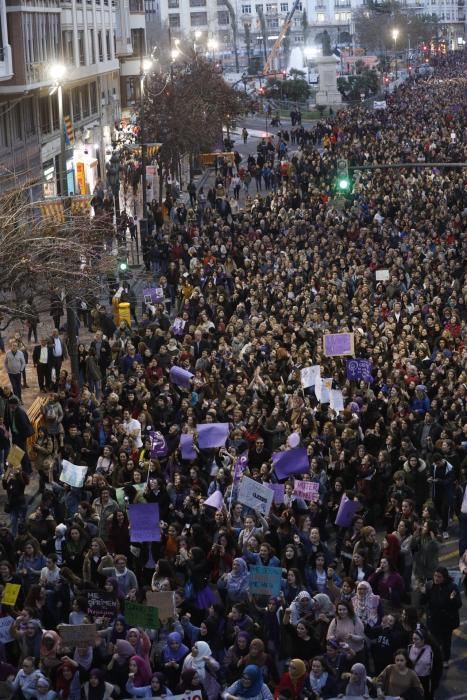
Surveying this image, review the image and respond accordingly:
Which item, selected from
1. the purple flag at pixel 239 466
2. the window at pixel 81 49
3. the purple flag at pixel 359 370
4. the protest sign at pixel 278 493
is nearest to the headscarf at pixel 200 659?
the protest sign at pixel 278 493

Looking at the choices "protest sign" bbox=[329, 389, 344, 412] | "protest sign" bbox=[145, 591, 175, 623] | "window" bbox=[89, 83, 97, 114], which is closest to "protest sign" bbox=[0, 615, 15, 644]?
"protest sign" bbox=[145, 591, 175, 623]

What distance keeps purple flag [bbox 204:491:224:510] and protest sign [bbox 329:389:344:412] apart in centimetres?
440

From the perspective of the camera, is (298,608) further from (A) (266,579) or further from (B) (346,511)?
(B) (346,511)

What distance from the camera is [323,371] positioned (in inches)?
879

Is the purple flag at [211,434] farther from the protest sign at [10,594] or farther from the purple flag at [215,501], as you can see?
the protest sign at [10,594]

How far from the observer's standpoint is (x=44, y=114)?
171ft

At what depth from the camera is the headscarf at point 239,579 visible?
45.9 ft

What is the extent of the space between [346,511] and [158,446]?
3.42 meters

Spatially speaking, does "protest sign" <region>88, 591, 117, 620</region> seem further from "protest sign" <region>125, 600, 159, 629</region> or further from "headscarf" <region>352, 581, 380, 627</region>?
"headscarf" <region>352, 581, 380, 627</region>

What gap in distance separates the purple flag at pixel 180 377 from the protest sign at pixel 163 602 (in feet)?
31.7

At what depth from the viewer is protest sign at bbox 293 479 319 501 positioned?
16406mm

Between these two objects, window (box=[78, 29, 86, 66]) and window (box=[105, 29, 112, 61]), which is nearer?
window (box=[78, 29, 86, 66])

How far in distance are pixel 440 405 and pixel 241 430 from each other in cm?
273

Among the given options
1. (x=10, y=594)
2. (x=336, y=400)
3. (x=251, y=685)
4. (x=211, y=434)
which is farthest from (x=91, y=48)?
(x=251, y=685)
